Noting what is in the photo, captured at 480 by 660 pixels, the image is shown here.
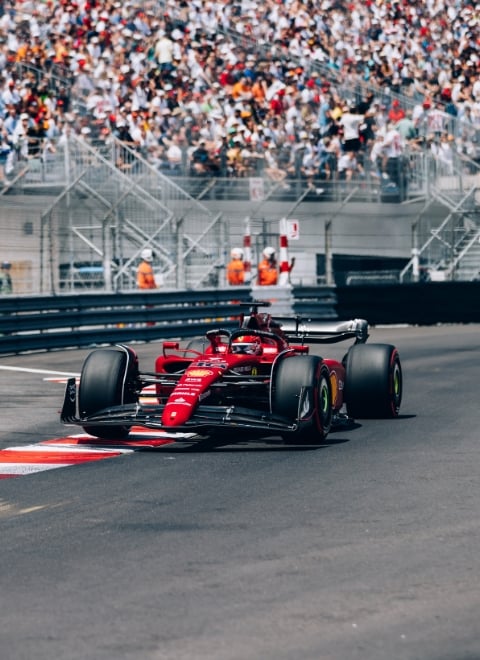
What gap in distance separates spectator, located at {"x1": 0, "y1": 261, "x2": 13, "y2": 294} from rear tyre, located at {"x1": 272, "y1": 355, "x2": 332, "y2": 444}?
32.4ft

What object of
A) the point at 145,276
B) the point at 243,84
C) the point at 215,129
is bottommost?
the point at 145,276

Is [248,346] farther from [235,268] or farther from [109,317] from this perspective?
[235,268]

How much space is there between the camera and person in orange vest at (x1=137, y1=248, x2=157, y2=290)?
20.3 metres

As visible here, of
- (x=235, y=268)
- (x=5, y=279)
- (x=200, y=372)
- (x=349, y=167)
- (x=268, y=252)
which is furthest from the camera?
(x=349, y=167)

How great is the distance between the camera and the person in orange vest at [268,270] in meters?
22.4

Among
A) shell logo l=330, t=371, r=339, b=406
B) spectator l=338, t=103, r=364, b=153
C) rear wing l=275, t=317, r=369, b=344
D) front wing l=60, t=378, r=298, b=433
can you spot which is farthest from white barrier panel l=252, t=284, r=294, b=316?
front wing l=60, t=378, r=298, b=433

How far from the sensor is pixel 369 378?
415 inches

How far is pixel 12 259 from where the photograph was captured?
18.5 m

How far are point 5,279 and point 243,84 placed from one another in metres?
10.5

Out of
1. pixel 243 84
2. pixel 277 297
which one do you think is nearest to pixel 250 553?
pixel 277 297

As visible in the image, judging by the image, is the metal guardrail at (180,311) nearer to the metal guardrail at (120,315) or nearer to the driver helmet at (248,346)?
the metal guardrail at (120,315)

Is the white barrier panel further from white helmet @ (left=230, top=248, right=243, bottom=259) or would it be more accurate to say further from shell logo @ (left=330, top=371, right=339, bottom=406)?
shell logo @ (left=330, top=371, right=339, bottom=406)

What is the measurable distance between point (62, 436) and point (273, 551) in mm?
4905

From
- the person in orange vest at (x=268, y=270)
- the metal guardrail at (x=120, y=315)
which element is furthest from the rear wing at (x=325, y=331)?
the person in orange vest at (x=268, y=270)
